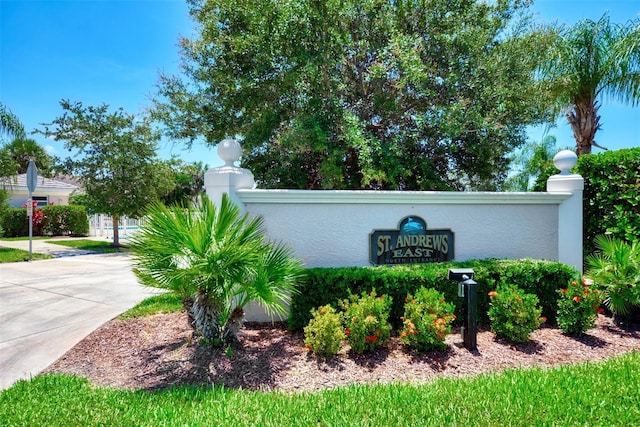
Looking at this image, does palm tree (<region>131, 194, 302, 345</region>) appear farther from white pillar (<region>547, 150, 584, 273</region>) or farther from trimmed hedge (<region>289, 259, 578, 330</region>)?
white pillar (<region>547, 150, 584, 273</region>)

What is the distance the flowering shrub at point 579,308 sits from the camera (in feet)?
16.9

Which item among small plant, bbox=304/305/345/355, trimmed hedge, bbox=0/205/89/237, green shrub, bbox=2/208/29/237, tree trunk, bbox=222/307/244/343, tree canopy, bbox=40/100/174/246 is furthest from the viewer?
trimmed hedge, bbox=0/205/89/237

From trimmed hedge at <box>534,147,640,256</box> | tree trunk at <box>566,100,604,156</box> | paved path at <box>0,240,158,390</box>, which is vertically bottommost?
paved path at <box>0,240,158,390</box>

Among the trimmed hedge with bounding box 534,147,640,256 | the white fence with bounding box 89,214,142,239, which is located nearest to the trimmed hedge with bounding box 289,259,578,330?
the trimmed hedge with bounding box 534,147,640,256

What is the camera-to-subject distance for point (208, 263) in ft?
13.3

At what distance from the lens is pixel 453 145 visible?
32.5 ft

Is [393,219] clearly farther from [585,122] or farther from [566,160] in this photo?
[585,122]

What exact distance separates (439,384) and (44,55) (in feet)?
44.2

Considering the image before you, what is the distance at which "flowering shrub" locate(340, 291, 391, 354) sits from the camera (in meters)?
4.41

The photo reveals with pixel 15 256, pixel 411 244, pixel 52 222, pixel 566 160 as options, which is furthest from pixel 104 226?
pixel 566 160

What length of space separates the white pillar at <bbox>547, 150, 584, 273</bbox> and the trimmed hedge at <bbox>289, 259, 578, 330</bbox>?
1.03 metres

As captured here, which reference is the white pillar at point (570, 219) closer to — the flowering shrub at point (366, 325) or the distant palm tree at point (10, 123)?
the flowering shrub at point (366, 325)

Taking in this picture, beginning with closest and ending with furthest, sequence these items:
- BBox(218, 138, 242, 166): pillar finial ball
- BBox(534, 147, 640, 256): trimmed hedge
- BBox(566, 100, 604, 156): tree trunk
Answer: BBox(218, 138, 242, 166): pillar finial ball
BBox(534, 147, 640, 256): trimmed hedge
BBox(566, 100, 604, 156): tree trunk

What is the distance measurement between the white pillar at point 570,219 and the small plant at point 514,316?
2.38 meters
